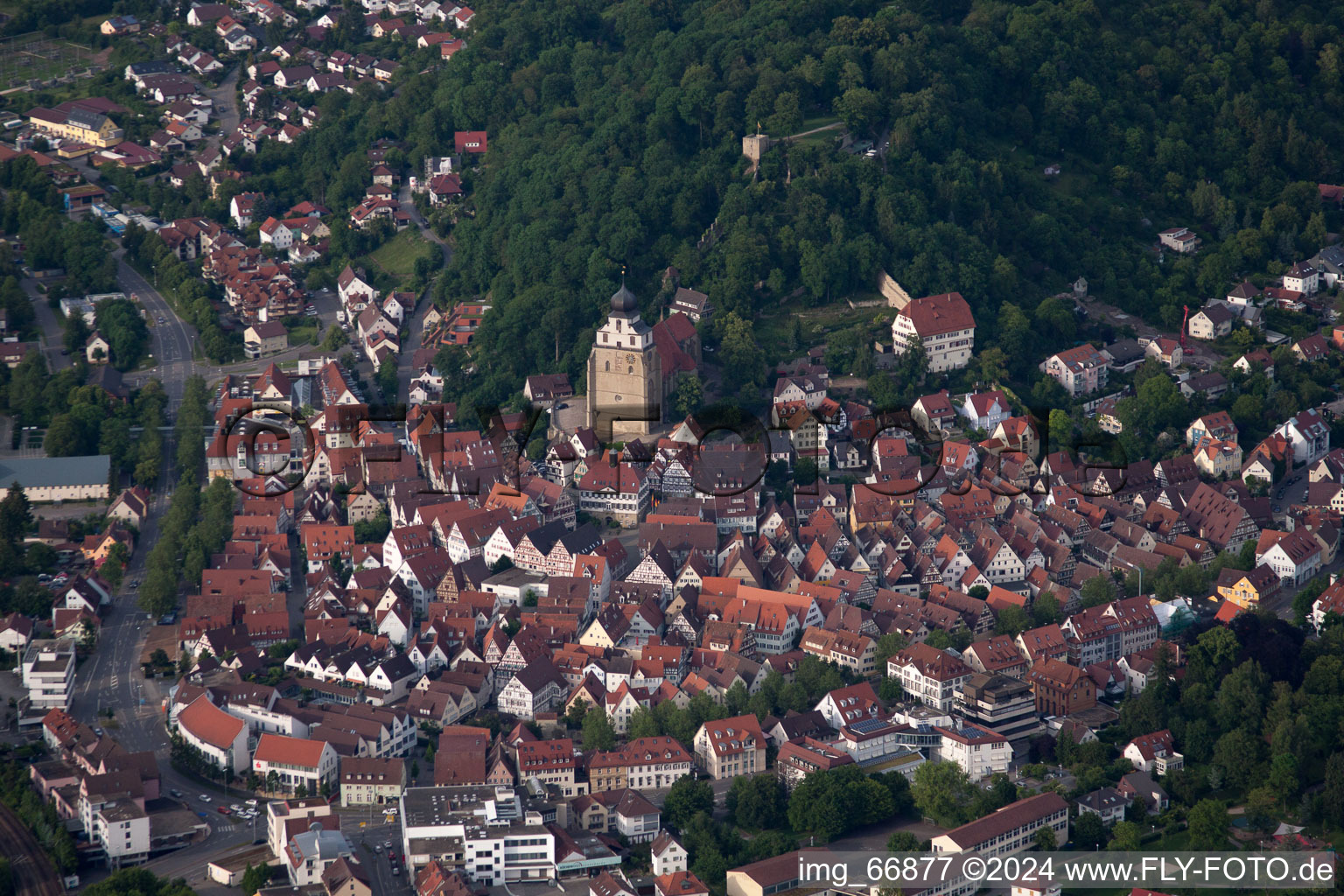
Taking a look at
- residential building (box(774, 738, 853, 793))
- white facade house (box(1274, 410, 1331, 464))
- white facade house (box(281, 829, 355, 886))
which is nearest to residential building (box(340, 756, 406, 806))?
white facade house (box(281, 829, 355, 886))

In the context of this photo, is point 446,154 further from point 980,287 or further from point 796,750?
point 796,750

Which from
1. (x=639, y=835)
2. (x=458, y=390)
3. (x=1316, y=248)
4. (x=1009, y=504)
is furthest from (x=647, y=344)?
(x=1316, y=248)

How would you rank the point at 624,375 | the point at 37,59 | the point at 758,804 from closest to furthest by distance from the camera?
the point at 758,804 < the point at 624,375 < the point at 37,59

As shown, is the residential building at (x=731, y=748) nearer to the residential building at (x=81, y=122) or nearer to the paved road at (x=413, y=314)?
the paved road at (x=413, y=314)

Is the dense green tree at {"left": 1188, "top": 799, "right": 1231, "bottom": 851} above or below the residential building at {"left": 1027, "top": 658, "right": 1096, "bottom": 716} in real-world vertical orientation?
above

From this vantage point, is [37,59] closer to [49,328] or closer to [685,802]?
[49,328]

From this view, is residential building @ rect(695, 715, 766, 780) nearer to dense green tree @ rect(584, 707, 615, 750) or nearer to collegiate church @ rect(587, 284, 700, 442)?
dense green tree @ rect(584, 707, 615, 750)

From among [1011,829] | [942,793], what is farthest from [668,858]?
[1011,829]
